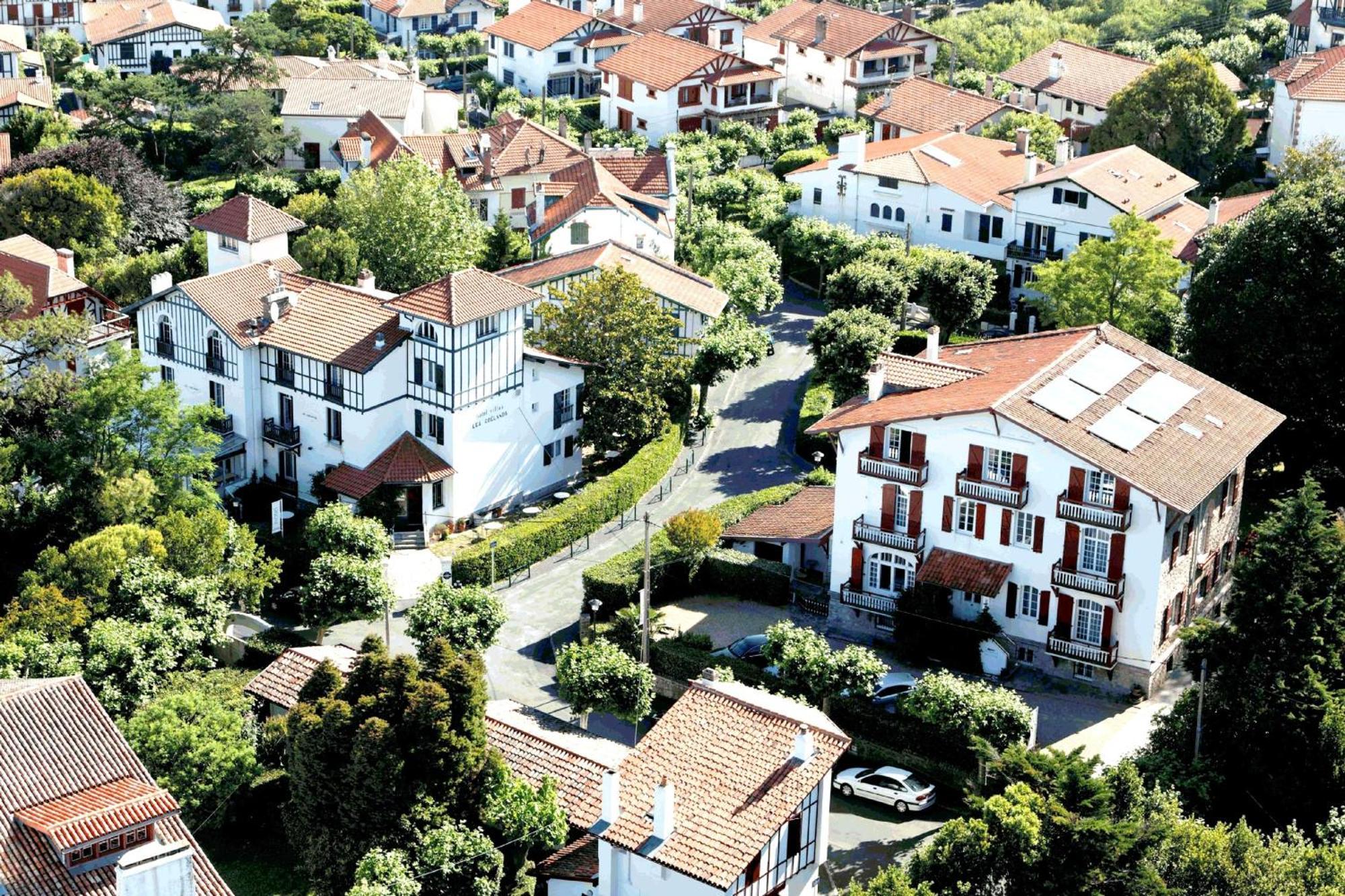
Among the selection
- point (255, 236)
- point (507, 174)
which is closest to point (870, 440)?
point (255, 236)

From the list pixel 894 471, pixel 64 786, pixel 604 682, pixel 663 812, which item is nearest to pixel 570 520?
pixel 894 471

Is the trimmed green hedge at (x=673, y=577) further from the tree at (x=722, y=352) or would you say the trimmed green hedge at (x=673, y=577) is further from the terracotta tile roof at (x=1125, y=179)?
the terracotta tile roof at (x=1125, y=179)

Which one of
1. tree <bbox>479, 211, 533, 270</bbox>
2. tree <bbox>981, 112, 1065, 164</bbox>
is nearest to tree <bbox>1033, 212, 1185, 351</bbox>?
tree <bbox>981, 112, 1065, 164</bbox>

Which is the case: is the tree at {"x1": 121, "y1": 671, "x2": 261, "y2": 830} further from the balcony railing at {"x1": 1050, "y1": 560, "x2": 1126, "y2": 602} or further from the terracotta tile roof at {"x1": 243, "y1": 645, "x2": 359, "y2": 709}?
the balcony railing at {"x1": 1050, "y1": 560, "x2": 1126, "y2": 602}

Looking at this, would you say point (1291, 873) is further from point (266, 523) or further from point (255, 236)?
point (255, 236)

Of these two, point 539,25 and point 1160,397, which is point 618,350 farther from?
point 539,25

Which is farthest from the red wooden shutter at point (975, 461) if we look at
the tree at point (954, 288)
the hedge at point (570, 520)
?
the tree at point (954, 288)
